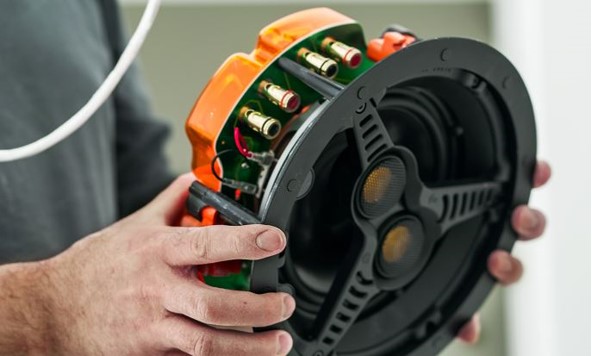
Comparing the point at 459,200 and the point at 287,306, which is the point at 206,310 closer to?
the point at 287,306

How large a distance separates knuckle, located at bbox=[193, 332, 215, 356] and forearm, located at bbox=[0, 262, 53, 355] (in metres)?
0.18

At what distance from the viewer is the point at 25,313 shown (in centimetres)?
78

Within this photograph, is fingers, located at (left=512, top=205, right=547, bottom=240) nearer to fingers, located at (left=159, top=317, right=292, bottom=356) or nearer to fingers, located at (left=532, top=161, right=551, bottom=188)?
fingers, located at (left=532, top=161, right=551, bottom=188)

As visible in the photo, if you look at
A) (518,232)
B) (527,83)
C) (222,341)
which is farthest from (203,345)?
(527,83)

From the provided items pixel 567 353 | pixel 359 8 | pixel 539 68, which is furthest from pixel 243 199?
pixel 359 8

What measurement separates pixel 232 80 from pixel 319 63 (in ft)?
0.26

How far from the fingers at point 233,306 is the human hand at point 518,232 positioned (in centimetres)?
27

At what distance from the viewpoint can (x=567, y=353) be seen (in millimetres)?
1010

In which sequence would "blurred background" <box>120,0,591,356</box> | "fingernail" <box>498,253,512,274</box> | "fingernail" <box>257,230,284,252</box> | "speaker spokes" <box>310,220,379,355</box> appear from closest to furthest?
1. "fingernail" <box>257,230,284,252</box>
2. "speaker spokes" <box>310,220,379,355</box>
3. "fingernail" <box>498,253,512,274</box>
4. "blurred background" <box>120,0,591,356</box>

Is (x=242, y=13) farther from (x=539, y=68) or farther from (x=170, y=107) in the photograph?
(x=539, y=68)

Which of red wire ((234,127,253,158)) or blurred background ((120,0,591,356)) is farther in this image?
blurred background ((120,0,591,356))

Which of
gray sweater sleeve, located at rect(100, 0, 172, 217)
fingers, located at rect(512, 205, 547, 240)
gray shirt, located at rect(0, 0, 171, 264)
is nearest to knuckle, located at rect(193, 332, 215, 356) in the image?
fingers, located at rect(512, 205, 547, 240)

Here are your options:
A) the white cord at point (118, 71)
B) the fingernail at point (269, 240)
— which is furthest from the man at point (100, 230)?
the white cord at point (118, 71)

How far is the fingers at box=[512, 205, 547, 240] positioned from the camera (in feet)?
2.64
